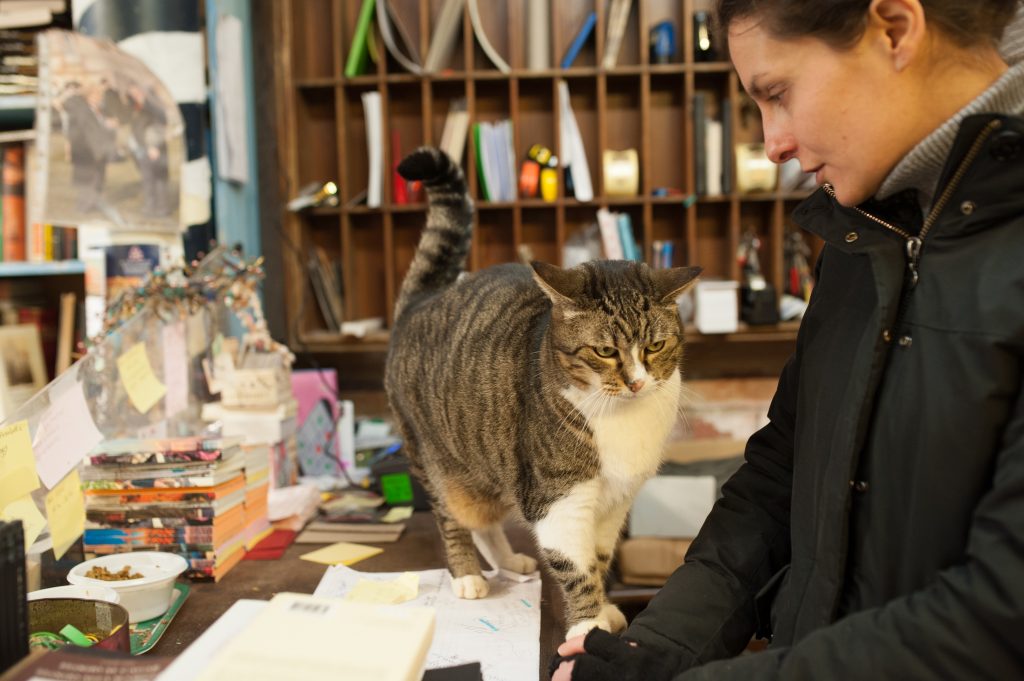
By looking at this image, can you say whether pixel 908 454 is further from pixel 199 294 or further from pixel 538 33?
pixel 538 33

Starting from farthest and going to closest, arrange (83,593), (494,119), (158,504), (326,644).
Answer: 1. (494,119)
2. (158,504)
3. (83,593)
4. (326,644)

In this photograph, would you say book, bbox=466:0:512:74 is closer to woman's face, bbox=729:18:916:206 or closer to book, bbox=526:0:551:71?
book, bbox=526:0:551:71

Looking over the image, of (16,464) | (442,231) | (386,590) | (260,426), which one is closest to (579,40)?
(442,231)

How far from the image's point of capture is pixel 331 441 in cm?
219

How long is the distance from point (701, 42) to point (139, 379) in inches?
84.2

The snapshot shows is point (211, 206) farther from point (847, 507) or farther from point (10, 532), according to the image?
point (847, 507)

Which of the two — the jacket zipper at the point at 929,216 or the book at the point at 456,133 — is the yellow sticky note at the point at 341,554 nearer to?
the jacket zipper at the point at 929,216

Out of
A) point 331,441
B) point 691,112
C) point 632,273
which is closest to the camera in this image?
point 632,273

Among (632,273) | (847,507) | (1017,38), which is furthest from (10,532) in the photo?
(1017,38)

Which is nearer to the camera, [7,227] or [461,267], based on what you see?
[461,267]

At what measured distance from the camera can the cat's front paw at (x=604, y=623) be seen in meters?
1.14

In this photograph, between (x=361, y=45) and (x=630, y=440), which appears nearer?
(x=630, y=440)

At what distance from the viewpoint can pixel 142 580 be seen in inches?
44.4

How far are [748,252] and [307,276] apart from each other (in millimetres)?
1625
